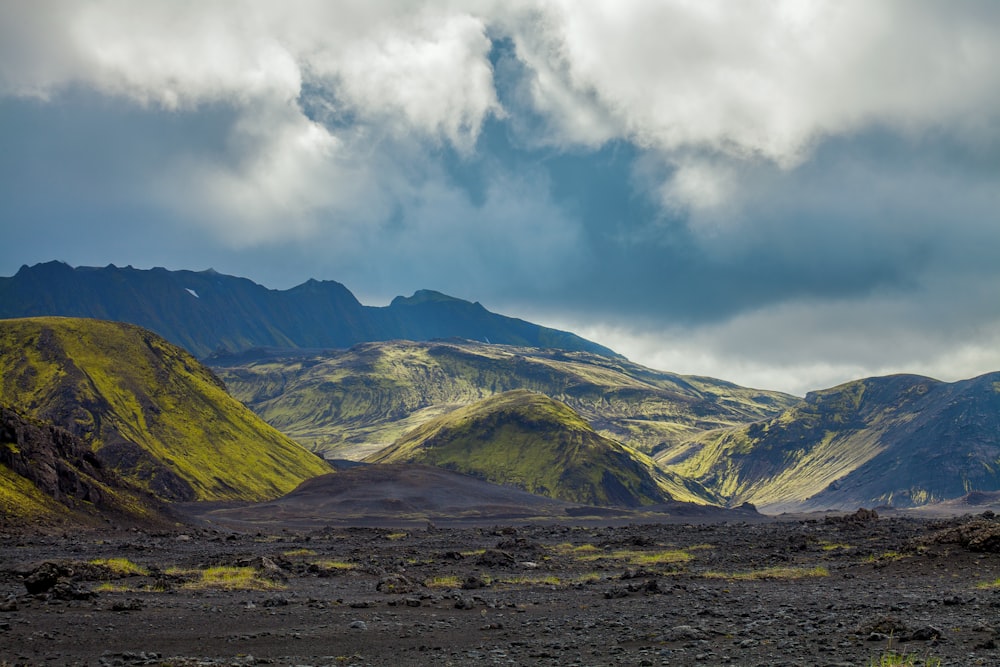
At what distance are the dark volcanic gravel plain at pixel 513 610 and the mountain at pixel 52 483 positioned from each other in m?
25.0

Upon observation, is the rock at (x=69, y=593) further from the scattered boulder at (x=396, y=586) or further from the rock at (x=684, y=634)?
the rock at (x=684, y=634)

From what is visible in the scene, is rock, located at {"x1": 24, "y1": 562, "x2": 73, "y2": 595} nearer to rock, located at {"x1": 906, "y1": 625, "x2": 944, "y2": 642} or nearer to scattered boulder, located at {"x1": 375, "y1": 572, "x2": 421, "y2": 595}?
scattered boulder, located at {"x1": 375, "y1": 572, "x2": 421, "y2": 595}

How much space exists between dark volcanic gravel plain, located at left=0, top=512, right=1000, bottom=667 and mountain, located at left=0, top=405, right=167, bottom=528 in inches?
985

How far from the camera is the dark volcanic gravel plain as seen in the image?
21.2m

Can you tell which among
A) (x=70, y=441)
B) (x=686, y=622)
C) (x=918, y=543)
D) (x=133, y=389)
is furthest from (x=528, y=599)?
(x=133, y=389)

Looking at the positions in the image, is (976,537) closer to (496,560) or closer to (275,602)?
(496,560)

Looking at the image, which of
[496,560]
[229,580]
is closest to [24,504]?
[229,580]

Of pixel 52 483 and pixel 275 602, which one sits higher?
pixel 275 602

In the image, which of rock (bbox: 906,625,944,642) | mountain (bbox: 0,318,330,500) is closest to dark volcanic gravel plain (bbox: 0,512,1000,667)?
rock (bbox: 906,625,944,642)

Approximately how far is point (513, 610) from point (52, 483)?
73782mm

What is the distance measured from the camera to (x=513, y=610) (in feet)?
102

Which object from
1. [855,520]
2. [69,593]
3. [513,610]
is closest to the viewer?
[69,593]

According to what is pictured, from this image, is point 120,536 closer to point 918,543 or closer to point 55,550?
point 55,550

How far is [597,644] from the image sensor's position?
23.1m
